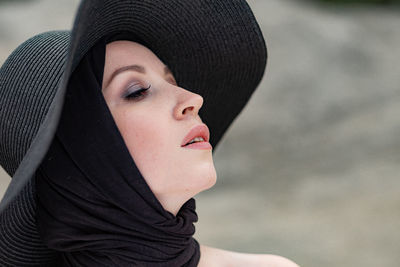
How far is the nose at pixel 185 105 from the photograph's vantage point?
1.16 metres

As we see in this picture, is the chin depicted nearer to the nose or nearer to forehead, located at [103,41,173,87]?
the nose

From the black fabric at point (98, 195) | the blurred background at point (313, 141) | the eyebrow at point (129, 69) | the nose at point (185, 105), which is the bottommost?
the blurred background at point (313, 141)

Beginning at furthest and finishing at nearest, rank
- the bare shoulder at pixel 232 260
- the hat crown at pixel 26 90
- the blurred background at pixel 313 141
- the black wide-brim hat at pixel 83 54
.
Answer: the blurred background at pixel 313 141 → the bare shoulder at pixel 232 260 → the hat crown at pixel 26 90 → the black wide-brim hat at pixel 83 54

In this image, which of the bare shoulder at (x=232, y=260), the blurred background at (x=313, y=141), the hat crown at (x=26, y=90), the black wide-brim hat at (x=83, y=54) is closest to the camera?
the black wide-brim hat at (x=83, y=54)

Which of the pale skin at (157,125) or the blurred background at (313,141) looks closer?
the pale skin at (157,125)

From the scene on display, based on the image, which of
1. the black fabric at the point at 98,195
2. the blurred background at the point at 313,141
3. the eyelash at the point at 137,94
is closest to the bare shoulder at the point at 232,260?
the black fabric at the point at 98,195

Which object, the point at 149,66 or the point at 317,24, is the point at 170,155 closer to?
the point at 149,66

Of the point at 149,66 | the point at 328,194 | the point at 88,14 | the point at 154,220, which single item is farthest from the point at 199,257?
the point at 328,194

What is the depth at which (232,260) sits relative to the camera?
1.31m

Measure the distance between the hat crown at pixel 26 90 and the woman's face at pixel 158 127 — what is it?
11 cm

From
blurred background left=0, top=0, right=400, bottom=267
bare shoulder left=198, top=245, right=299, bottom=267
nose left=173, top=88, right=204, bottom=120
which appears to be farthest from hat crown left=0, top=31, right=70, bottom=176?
blurred background left=0, top=0, right=400, bottom=267

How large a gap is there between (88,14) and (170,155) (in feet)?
1.01

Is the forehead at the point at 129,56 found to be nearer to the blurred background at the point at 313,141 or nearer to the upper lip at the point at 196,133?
the upper lip at the point at 196,133

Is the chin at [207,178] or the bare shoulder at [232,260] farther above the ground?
the chin at [207,178]
